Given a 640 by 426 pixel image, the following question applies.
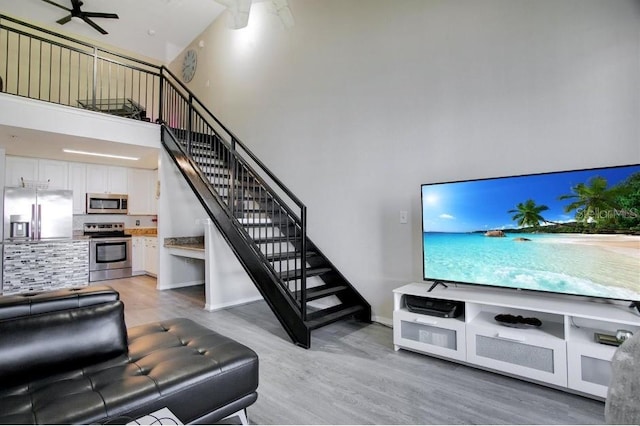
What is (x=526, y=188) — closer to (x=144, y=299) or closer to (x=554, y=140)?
(x=554, y=140)

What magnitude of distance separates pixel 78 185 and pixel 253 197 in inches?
166

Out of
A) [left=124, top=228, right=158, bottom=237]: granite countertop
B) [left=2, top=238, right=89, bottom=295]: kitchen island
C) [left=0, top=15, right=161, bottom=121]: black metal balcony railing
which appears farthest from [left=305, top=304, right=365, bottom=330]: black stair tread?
[left=124, top=228, right=158, bottom=237]: granite countertop

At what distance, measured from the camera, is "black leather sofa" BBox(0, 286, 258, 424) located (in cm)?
134

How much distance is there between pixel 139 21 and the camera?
6961 mm

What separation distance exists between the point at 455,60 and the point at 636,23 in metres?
1.23

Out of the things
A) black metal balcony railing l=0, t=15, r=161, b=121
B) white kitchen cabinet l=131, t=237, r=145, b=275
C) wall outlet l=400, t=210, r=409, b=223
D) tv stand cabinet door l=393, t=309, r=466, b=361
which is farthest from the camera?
white kitchen cabinet l=131, t=237, r=145, b=275

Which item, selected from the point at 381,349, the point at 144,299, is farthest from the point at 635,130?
the point at 144,299

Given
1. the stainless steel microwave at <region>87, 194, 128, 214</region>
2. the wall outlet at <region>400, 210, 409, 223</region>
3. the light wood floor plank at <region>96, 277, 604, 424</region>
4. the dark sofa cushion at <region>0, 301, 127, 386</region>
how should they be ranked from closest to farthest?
1. the dark sofa cushion at <region>0, 301, 127, 386</region>
2. the light wood floor plank at <region>96, 277, 604, 424</region>
3. the wall outlet at <region>400, 210, 409, 223</region>
4. the stainless steel microwave at <region>87, 194, 128, 214</region>

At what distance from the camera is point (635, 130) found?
7.39 feet

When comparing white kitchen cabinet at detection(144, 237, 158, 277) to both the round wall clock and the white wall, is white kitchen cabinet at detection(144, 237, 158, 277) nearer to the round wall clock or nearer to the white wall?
the white wall

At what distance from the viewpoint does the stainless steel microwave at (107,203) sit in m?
6.52

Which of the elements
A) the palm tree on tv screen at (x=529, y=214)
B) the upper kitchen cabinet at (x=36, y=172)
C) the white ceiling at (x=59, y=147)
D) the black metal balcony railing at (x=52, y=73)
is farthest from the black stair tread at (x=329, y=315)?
the upper kitchen cabinet at (x=36, y=172)

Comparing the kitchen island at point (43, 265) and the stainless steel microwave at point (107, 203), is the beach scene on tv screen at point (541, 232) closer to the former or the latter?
the kitchen island at point (43, 265)

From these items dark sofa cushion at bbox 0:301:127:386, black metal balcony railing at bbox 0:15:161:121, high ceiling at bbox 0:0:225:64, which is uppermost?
high ceiling at bbox 0:0:225:64
